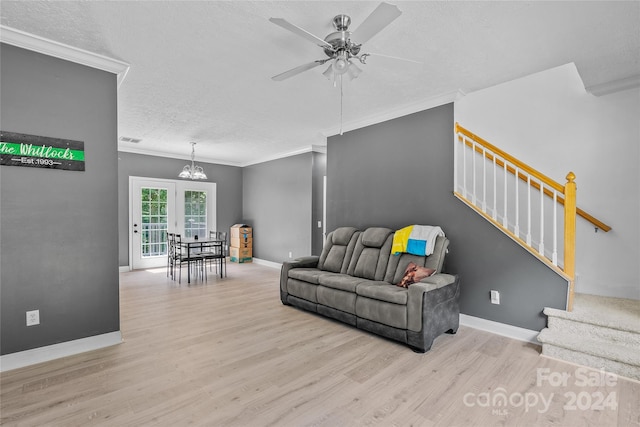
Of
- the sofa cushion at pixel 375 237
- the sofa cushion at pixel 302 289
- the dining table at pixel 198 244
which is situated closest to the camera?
the sofa cushion at pixel 302 289

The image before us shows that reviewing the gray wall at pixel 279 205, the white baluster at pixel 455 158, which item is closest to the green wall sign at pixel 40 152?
the white baluster at pixel 455 158

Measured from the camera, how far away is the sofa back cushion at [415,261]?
3512mm

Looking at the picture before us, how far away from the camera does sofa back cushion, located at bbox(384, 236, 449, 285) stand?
3512 millimetres

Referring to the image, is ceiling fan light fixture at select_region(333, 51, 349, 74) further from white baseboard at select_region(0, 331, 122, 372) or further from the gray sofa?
white baseboard at select_region(0, 331, 122, 372)

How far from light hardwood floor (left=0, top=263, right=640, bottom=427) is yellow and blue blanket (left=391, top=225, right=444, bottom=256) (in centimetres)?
98

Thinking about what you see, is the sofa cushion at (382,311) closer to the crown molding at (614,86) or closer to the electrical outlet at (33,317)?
the electrical outlet at (33,317)

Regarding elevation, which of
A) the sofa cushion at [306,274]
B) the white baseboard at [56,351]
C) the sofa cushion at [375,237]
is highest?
the sofa cushion at [375,237]

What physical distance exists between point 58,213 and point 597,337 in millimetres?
4945

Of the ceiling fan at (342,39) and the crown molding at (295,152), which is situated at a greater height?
the crown molding at (295,152)

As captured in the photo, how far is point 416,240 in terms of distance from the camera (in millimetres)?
3654

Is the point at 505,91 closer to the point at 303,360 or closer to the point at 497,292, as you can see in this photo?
the point at 497,292

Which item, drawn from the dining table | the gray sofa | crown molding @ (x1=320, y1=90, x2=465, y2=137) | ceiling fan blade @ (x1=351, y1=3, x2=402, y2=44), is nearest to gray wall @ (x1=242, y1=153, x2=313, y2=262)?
the dining table

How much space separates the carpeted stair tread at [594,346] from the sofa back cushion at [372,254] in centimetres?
174

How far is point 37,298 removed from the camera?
266 cm
